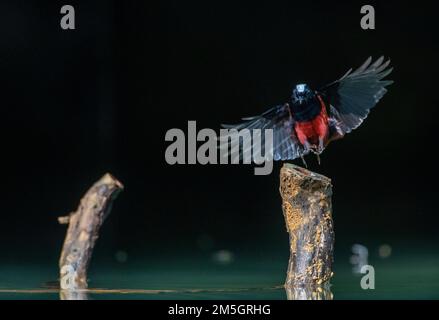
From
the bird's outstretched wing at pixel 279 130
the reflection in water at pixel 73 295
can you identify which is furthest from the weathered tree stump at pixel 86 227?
the bird's outstretched wing at pixel 279 130

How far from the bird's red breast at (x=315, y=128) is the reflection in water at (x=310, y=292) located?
644mm

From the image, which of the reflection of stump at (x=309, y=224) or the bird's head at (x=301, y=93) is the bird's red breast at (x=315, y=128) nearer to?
the bird's head at (x=301, y=93)

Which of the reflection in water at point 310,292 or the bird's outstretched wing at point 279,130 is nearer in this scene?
the reflection in water at point 310,292

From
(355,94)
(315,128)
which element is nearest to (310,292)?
(315,128)

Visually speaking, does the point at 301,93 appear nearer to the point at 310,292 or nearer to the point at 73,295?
the point at 310,292

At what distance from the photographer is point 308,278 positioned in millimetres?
4973

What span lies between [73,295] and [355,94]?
148 centimetres

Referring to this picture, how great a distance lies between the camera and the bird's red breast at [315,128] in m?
5.20

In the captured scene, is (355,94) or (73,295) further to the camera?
(355,94)

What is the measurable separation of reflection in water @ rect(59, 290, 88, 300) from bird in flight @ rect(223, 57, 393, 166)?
0.94m

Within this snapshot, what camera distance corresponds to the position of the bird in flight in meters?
5.20

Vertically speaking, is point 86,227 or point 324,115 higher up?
point 324,115

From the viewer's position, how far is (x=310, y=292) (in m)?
4.82

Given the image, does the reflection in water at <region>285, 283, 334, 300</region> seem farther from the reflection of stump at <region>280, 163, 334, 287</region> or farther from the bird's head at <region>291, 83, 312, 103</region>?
the bird's head at <region>291, 83, 312, 103</region>
